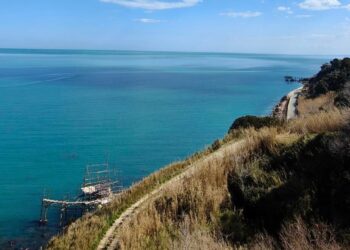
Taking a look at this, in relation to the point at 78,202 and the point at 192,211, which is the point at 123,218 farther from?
the point at 78,202

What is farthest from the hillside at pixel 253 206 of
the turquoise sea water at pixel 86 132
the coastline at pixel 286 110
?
the coastline at pixel 286 110

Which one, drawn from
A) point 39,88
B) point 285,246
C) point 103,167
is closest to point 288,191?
point 285,246

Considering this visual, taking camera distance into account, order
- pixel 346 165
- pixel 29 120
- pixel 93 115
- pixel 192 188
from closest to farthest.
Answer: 1. pixel 346 165
2. pixel 192 188
3. pixel 29 120
4. pixel 93 115

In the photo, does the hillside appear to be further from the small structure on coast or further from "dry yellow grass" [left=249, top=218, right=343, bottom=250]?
the small structure on coast

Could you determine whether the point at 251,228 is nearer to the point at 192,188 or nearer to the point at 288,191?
the point at 288,191

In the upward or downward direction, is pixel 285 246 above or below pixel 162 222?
above

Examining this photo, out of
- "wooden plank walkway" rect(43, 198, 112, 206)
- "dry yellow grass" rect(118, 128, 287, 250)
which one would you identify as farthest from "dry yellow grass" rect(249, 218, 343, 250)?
"wooden plank walkway" rect(43, 198, 112, 206)

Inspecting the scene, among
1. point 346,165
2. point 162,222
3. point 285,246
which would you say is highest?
point 346,165

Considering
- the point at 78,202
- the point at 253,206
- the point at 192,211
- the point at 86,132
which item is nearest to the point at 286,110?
the point at 86,132

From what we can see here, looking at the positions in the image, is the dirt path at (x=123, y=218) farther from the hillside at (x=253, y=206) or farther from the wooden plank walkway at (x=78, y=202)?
the wooden plank walkway at (x=78, y=202)
